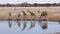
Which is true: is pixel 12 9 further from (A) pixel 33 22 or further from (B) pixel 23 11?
(A) pixel 33 22

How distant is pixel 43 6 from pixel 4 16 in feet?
0.89

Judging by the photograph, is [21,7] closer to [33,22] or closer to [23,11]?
[23,11]

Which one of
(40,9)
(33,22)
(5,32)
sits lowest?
(5,32)

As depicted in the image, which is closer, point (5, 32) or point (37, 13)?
point (37, 13)

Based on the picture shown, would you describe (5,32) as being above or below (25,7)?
below

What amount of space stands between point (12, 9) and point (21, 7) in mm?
63

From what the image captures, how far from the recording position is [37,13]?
129cm

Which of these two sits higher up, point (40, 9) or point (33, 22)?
point (40, 9)

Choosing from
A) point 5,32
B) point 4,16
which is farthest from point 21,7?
point 5,32

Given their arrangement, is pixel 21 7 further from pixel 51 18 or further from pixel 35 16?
pixel 51 18

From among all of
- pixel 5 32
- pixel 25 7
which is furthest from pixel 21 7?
pixel 5 32

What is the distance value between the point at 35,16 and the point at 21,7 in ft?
0.37

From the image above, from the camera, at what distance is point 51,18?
50.0 inches

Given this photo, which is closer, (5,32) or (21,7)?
(21,7)
